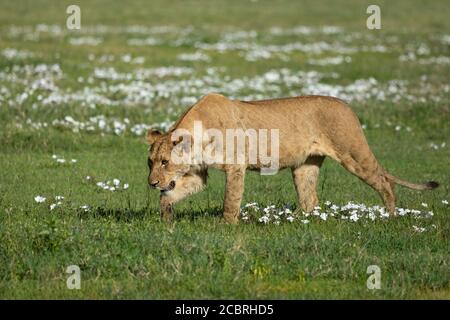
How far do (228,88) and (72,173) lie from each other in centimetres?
946

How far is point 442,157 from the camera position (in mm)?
17625

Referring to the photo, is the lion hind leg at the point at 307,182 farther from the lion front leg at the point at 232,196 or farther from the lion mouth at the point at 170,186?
the lion mouth at the point at 170,186

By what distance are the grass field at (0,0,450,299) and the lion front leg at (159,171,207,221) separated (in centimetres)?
18

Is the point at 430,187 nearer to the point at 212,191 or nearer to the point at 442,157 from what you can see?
the point at 212,191

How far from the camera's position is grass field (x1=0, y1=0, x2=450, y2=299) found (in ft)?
31.1

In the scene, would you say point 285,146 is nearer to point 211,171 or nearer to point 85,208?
point 85,208

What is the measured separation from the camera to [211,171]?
1669 cm

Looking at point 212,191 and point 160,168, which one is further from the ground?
point 160,168

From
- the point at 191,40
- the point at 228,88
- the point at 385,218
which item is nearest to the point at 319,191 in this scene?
the point at 385,218

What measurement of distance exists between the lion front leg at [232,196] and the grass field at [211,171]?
0.48 feet

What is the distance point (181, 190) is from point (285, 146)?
1.48 meters

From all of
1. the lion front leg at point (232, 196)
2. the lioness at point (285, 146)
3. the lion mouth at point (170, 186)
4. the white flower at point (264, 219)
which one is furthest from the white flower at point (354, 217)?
the lion mouth at point (170, 186)

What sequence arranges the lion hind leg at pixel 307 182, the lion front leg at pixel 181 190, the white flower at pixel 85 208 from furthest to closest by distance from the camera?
the lion hind leg at pixel 307 182 → the white flower at pixel 85 208 → the lion front leg at pixel 181 190

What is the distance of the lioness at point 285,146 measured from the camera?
37.9 feet
